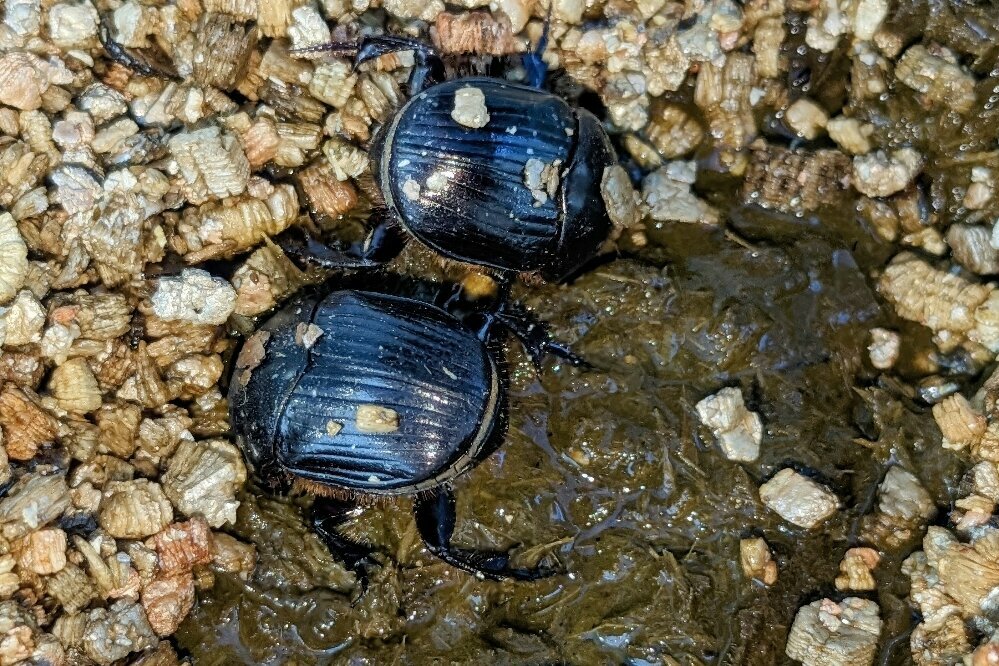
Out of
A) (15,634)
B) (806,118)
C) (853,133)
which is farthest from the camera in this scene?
(806,118)

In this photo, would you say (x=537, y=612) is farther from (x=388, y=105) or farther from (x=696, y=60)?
(x=696, y=60)

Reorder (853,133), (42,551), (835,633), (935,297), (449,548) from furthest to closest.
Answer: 1. (853,133)
2. (449,548)
3. (935,297)
4. (835,633)
5. (42,551)

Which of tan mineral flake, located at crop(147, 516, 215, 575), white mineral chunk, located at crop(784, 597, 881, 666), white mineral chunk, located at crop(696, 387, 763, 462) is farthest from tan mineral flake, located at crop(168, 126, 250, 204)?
white mineral chunk, located at crop(784, 597, 881, 666)

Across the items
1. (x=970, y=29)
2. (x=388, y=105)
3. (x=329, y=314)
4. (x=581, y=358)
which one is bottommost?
(x=581, y=358)

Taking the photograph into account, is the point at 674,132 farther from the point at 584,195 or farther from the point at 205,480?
the point at 205,480

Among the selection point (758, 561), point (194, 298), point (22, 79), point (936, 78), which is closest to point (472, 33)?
point (194, 298)

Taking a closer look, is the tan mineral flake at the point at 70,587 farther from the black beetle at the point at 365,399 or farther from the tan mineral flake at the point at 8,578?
the black beetle at the point at 365,399

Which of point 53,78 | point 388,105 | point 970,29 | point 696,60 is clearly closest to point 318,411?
point 388,105

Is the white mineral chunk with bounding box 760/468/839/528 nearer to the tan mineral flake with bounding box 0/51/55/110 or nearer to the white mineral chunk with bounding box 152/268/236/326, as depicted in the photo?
the white mineral chunk with bounding box 152/268/236/326
